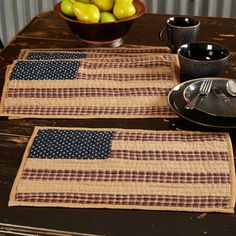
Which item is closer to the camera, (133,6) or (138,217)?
(138,217)

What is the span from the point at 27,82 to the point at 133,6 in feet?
1.27

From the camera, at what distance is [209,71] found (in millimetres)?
1196

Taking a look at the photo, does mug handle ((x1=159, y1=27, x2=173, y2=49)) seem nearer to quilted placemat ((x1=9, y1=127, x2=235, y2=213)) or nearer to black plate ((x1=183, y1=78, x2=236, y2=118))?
black plate ((x1=183, y1=78, x2=236, y2=118))

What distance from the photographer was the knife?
108 centimetres

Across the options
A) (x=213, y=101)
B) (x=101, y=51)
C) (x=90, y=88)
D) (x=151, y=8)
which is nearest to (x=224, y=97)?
(x=213, y=101)

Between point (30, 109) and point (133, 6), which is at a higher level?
point (133, 6)

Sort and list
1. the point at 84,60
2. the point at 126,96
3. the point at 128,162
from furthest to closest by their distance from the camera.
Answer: the point at 84,60 → the point at 126,96 → the point at 128,162

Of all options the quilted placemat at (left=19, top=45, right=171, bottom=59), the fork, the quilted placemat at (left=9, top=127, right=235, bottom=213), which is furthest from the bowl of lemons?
the quilted placemat at (left=9, top=127, right=235, bottom=213)

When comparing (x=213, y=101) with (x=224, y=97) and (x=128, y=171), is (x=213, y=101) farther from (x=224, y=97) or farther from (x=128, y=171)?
(x=128, y=171)

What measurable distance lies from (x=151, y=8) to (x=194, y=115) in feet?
4.95

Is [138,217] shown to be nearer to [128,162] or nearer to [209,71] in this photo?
[128,162]

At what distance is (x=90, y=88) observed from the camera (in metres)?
1.17

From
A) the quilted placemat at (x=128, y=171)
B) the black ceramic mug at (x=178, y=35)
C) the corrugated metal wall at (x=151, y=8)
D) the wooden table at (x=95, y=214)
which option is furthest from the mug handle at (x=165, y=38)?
the corrugated metal wall at (x=151, y=8)

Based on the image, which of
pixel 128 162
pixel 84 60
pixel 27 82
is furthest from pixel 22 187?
pixel 84 60
